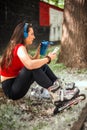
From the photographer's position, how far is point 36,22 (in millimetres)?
12875

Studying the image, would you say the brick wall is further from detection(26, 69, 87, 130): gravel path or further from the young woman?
the young woman

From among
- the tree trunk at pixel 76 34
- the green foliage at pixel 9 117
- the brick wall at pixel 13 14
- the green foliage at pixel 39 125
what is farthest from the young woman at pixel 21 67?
the brick wall at pixel 13 14

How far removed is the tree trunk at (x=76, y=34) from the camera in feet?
28.4

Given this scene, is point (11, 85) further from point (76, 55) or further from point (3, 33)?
point (3, 33)

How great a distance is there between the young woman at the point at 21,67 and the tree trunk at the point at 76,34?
337 centimetres

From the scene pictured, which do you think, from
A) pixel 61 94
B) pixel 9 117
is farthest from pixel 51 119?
pixel 9 117

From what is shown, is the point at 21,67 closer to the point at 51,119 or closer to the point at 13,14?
the point at 51,119

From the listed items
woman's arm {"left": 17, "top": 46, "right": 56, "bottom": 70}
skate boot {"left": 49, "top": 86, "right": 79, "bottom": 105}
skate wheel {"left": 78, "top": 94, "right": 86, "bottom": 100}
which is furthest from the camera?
skate wheel {"left": 78, "top": 94, "right": 86, "bottom": 100}

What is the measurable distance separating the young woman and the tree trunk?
3.37 m

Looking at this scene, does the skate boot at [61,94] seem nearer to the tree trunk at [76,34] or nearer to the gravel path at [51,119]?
the gravel path at [51,119]

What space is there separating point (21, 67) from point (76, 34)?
3577 millimetres

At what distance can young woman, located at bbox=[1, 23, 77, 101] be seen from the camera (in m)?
5.04

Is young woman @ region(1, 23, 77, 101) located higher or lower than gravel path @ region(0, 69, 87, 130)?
higher

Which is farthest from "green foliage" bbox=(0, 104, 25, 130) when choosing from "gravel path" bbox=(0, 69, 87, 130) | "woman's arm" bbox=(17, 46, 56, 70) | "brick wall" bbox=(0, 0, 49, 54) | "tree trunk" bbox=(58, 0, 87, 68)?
"brick wall" bbox=(0, 0, 49, 54)
